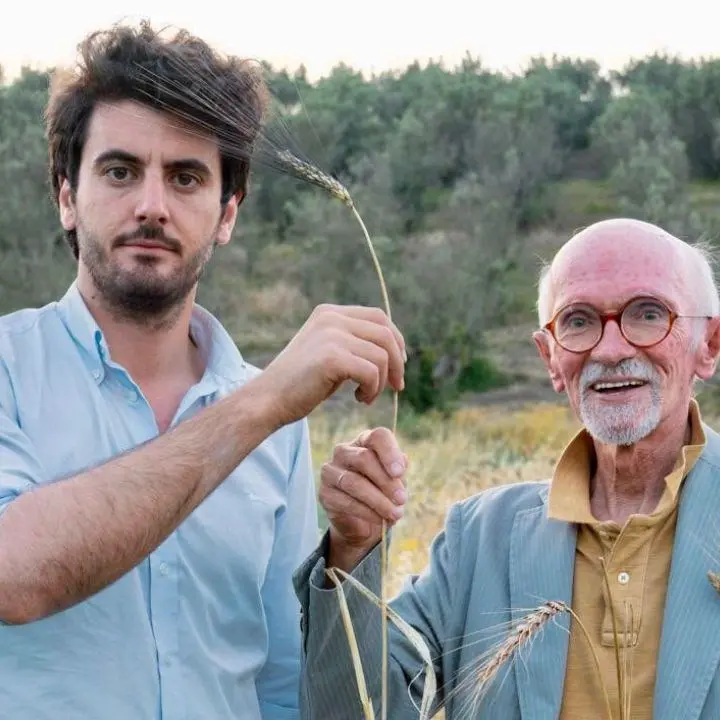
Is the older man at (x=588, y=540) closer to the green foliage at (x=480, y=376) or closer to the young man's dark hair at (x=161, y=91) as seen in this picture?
the young man's dark hair at (x=161, y=91)

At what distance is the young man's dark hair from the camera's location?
3.43 metres

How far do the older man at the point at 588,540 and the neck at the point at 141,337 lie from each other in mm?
576

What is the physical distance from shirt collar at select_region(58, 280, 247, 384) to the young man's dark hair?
0.88ft

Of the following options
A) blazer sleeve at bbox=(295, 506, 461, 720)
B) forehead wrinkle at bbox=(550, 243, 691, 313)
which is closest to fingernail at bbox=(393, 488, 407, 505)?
blazer sleeve at bbox=(295, 506, 461, 720)

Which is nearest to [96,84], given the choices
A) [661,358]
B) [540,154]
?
[661,358]

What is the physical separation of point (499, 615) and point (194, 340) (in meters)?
1.06

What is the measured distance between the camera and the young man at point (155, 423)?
2877mm

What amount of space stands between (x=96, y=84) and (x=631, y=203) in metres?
30.5

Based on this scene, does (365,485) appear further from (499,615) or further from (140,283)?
(140,283)

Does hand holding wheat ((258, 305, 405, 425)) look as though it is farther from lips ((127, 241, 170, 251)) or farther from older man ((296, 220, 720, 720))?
lips ((127, 241, 170, 251))

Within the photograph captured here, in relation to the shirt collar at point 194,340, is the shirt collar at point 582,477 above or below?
below

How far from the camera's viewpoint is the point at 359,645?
11.3 ft

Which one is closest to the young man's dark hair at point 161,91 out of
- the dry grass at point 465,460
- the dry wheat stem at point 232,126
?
the dry wheat stem at point 232,126

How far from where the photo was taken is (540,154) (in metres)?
37.4
